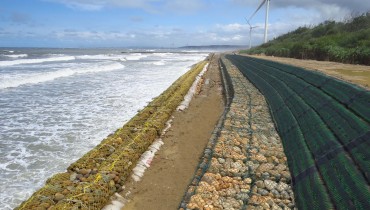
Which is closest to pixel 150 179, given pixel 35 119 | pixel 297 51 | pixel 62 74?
pixel 35 119

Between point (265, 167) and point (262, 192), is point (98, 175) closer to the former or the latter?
point (262, 192)

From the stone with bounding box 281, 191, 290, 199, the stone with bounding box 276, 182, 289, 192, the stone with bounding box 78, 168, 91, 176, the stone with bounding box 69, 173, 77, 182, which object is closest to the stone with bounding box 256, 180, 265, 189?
the stone with bounding box 276, 182, 289, 192

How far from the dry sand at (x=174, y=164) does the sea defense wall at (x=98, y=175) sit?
1.25 feet

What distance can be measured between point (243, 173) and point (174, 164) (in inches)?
70.8

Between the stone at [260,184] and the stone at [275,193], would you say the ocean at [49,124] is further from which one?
the stone at [275,193]

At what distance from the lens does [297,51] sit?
27.5 metres

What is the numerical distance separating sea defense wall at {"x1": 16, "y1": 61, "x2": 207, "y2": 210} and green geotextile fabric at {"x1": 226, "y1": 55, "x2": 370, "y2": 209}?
330 centimetres

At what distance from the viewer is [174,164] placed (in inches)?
270

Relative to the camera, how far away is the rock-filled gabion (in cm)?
473

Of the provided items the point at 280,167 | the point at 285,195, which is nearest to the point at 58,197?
the point at 285,195

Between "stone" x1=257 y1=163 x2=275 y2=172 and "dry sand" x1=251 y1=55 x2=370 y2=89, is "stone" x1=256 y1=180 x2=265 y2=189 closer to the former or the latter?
"stone" x1=257 y1=163 x2=275 y2=172

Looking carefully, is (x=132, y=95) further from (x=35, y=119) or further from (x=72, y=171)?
(x=72, y=171)

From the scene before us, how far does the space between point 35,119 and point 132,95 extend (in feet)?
19.9

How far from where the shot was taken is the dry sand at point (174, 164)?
5.41m
